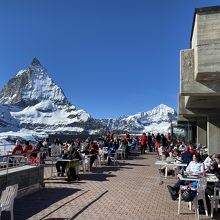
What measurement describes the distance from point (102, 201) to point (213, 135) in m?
14.5

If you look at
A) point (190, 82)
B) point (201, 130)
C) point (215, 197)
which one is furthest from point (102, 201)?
point (201, 130)

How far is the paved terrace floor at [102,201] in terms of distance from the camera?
8.78m

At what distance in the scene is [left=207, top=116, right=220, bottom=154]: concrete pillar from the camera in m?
22.8

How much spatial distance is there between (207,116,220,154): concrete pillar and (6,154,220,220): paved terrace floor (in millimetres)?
8586

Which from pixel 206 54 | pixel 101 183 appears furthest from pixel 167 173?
pixel 206 54

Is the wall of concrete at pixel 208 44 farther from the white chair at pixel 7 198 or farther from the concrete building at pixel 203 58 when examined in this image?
the white chair at pixel 7 198

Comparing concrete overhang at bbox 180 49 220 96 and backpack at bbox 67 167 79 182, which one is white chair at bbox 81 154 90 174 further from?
concrete overhang at bbox 180 49 220 96

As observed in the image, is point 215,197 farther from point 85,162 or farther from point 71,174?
point 85,162

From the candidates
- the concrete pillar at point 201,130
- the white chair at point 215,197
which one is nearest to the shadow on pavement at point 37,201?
the white chair at point 215,197

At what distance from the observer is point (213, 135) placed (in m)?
23.4

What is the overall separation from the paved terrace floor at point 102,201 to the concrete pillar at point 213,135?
859 cm

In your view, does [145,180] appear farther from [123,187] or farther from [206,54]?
[206,54]

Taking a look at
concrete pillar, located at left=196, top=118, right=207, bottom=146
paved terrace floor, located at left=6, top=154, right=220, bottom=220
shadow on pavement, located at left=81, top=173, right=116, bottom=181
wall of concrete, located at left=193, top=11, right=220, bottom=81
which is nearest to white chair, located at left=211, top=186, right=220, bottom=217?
paved terrace floor, located at left=6, top=154, right=220, bottom=220

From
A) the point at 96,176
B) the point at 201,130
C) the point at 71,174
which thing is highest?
the point at 201,130
